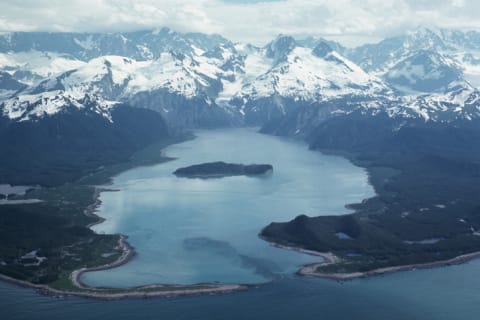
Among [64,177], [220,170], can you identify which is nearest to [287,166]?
[220,170]

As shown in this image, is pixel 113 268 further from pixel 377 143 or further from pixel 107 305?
pixel 377 143

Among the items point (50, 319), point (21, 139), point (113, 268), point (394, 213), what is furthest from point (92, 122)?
point (50, 319)

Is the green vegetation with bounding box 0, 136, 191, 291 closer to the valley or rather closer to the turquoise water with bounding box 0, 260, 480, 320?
the valley

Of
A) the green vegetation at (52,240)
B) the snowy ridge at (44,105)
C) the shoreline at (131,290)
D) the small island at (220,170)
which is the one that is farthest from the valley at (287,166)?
the small island at (220,170)

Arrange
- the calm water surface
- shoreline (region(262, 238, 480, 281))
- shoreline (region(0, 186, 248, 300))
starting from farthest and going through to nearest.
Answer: shoreline (region(262, 238, 480, 281)), shoreline (region(0, 186, 248, 300)), the calm water surface

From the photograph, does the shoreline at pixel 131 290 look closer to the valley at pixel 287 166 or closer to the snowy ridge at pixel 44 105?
the valley at pixel 287 166

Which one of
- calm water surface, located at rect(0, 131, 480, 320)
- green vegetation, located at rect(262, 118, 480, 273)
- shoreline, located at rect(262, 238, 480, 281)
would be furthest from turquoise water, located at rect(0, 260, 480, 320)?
green vegetation, located at rect(262, 118, 480, 273)

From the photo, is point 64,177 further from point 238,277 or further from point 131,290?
point 131,290
